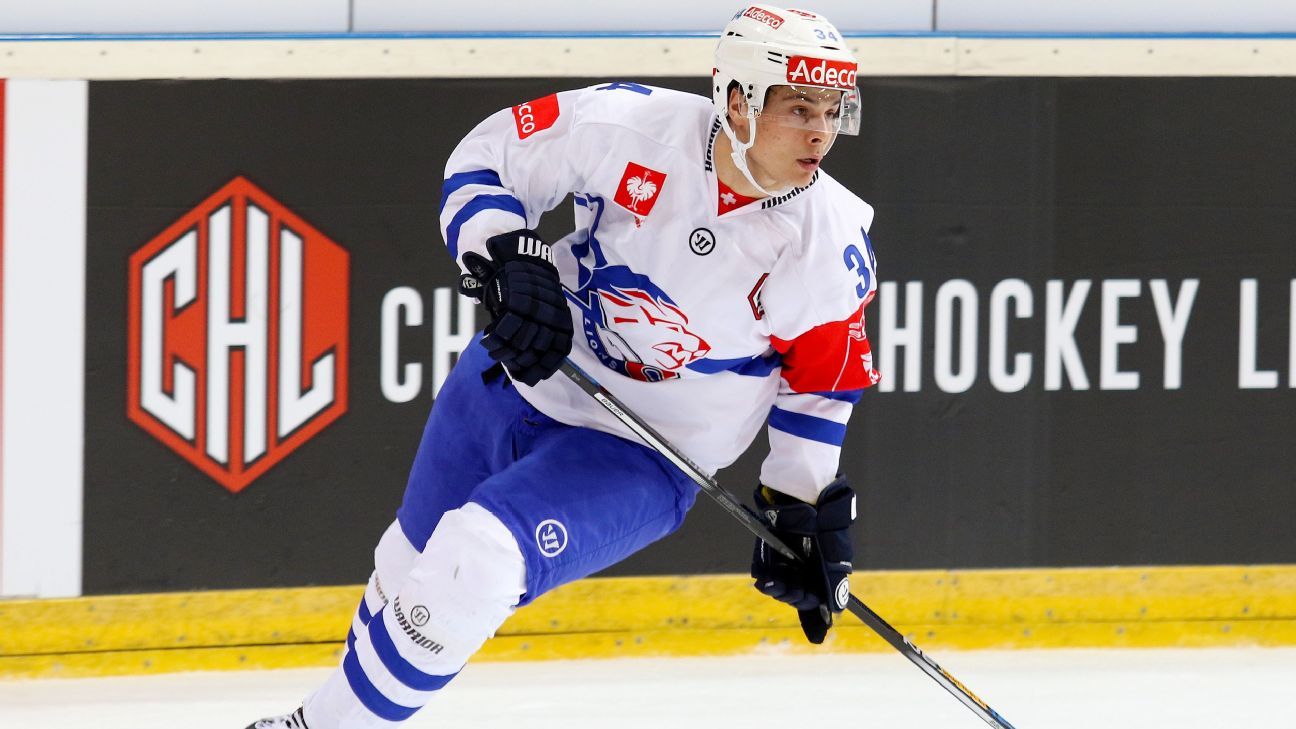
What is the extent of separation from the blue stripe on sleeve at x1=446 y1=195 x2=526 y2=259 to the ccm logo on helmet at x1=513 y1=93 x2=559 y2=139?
11 cm

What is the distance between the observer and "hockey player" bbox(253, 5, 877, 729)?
8.30 ft

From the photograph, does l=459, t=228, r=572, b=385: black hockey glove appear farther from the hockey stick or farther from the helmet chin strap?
the helmet chin strap

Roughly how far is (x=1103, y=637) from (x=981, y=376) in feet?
2.25

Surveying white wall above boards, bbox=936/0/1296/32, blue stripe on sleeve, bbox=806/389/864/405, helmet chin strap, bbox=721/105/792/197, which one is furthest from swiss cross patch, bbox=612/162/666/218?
white wall above boards, bbox=936/0/1296/32

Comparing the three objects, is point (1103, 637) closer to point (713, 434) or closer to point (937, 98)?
point (937, 98)

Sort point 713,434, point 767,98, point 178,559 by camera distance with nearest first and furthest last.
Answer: point 767,98 → point 713,434 → point 178,559

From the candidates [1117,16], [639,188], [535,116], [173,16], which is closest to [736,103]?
[639,188]

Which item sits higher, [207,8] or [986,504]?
[207,8]

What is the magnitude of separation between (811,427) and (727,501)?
0.60 feet

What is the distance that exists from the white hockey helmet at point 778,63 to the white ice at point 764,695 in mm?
1378

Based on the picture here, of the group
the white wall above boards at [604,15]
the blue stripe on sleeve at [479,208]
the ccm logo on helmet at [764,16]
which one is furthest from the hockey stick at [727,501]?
the white wall above boards at [604,15]

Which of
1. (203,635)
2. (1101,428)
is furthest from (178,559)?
(1101,428)

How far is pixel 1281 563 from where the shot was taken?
4043 mm

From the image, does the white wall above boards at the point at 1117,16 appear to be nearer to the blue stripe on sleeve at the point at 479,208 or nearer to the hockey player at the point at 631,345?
the hockey player at the point at 631,345
